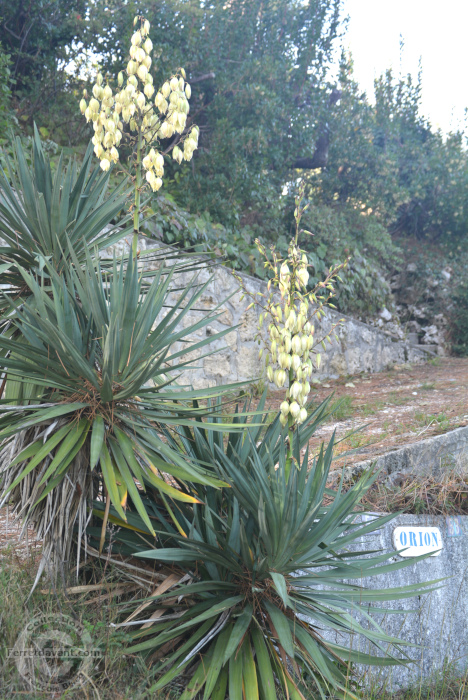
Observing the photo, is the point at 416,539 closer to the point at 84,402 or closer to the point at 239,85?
the point at 84,402

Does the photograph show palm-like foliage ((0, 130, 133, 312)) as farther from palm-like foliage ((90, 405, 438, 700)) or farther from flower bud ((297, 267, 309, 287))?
palm-like foliage ((90, 405, 438, 700))

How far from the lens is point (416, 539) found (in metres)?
3.37

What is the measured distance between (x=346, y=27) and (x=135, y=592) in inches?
433

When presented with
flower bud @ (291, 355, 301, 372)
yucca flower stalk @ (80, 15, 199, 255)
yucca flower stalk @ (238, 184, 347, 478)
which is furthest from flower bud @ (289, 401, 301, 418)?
yucca flower stalk @ (80, 15, 199, 255)

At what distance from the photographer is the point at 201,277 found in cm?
663

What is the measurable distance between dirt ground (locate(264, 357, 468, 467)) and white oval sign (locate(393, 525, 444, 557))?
0.52 m

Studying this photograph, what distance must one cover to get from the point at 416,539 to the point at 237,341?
3.79 meters

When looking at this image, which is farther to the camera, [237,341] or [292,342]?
[237,341]

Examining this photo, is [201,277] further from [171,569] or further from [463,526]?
[171,569]

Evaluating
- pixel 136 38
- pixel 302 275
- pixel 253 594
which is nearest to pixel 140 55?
pixel 136 38

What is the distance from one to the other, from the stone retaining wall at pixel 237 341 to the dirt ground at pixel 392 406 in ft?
1.03

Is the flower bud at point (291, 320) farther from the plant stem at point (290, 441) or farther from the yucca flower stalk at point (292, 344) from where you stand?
the plant stem at point (290, 441)

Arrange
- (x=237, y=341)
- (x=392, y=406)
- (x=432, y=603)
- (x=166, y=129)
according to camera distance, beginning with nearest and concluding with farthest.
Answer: (x=166, y=129) < (x=432, y=603) < (x=392, y=406) < (x=237, y=341)

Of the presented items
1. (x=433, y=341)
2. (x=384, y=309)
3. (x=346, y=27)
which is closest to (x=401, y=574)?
(x=384, y=309)
